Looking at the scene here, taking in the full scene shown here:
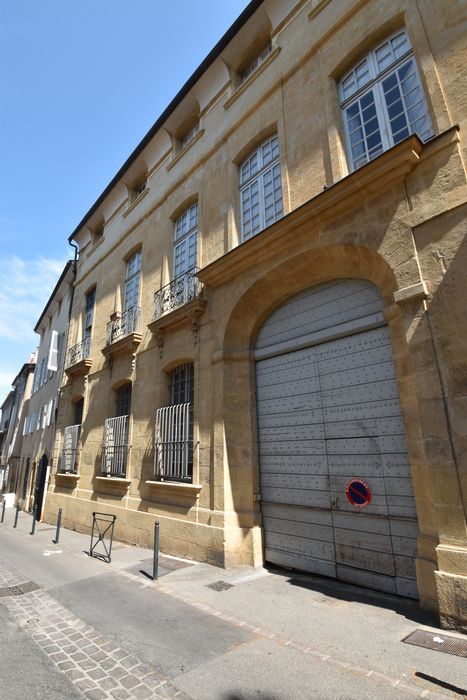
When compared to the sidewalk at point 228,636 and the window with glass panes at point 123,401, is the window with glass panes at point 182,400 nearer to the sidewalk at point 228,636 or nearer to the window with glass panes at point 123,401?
the sidewalk at point 228,636

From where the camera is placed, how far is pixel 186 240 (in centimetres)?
948

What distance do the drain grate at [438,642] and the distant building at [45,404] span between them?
1378 centimetres

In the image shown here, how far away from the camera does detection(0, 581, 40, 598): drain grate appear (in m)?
5.57

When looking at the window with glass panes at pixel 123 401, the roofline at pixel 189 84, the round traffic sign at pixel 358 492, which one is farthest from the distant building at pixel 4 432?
the round traffic sign at pixel 358 492

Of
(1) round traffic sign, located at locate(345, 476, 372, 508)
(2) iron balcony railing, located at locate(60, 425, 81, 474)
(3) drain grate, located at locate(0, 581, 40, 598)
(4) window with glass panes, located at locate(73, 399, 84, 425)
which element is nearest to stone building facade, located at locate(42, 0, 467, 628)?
(1) round traffic sign, located at locate(345, 476, 372, 508)

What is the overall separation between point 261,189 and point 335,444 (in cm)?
510

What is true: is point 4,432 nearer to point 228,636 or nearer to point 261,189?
point 261,189

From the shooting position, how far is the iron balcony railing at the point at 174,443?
24.9 ft

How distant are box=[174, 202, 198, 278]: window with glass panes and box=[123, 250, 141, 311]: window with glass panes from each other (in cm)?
210

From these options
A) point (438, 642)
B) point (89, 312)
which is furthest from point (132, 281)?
point (438, 642)

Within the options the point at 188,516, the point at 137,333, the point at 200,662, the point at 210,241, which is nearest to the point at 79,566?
the point at 188,516

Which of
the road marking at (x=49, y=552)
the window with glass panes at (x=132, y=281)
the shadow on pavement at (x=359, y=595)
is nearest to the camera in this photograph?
the shadow on pavement at (x=359, y=595)

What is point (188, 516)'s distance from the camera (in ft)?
23.3

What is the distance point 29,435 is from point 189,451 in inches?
685
